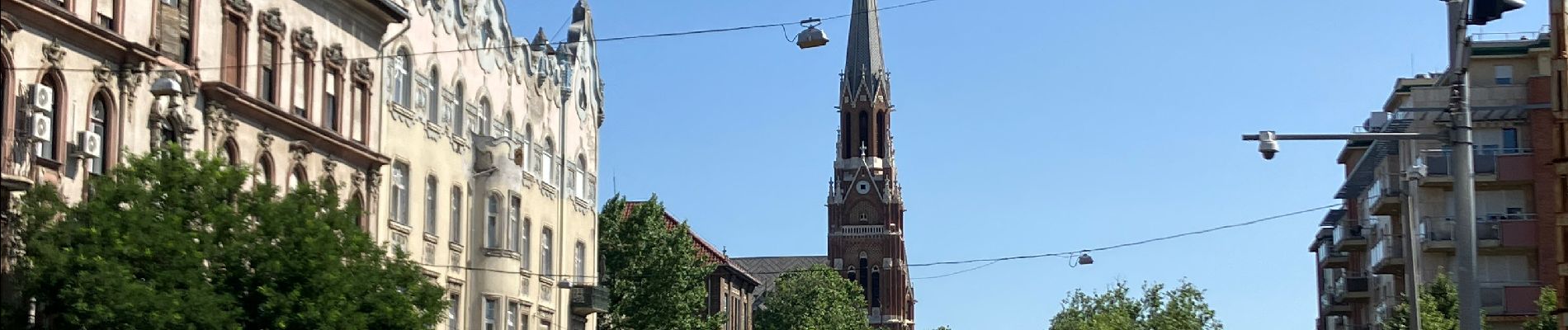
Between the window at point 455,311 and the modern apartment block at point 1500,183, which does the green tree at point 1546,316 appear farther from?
the window at point 455,311

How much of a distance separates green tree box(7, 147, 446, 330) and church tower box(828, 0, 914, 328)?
151534 millimetres

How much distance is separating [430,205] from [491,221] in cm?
359

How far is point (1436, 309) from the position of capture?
60125 millimetres

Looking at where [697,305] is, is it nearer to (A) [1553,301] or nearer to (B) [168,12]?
(A) [1553,301]

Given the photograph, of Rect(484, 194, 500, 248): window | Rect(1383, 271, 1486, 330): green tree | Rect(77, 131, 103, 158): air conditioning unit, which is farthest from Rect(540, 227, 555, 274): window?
Rect(77, 131, 103, 158): air conditioning unit

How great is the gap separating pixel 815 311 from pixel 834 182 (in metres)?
80.1

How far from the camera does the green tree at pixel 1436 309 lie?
58412 mm

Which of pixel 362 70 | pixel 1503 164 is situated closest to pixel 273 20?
pixel 362 70

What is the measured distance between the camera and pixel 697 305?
73.0m

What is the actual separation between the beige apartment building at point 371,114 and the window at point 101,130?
0.04 metres

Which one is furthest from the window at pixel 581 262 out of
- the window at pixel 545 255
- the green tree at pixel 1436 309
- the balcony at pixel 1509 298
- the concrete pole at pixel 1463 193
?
the concrete pole at pixel 1463 193

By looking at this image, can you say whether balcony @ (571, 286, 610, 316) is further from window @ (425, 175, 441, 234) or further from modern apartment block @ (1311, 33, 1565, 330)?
modern apartment block @ (1311, 33, 1565, 330)

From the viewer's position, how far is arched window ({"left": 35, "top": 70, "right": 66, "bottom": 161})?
100ft

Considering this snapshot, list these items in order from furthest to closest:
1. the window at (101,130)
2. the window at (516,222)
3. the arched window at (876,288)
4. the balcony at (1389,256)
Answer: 1. the arched window at (876,288)
2. the balcony at (1389,256)
3. the window at (516,222)
4. the window at (101,130)
